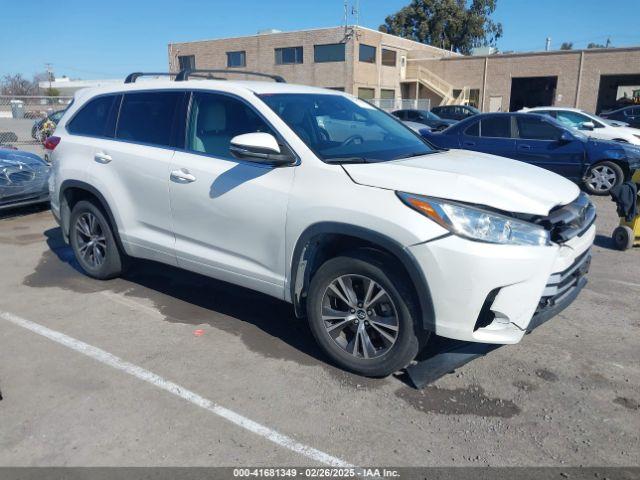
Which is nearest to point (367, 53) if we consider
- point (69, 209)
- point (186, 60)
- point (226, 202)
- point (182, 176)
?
point (186, 60)

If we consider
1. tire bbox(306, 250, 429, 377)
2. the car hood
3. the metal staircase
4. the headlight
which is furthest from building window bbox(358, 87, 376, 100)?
the headlight

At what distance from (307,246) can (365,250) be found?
41 centimetres

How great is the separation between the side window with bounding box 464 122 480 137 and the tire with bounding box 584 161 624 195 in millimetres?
2154

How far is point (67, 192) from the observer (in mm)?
5348

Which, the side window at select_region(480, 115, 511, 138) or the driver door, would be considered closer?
the driver door

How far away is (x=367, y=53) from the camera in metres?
41.5

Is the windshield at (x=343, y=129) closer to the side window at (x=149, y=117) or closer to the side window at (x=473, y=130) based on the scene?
the side window at (x=149, y=117)

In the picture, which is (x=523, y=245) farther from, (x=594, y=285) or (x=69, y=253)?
(x=69, y=253)

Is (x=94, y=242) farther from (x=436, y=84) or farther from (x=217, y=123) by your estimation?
(x=436, y=84)

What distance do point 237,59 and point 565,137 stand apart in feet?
134

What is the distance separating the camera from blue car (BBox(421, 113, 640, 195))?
9.52 m

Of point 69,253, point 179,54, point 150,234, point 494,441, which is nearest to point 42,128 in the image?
point 69,253

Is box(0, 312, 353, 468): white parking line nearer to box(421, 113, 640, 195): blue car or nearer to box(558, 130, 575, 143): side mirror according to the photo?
box(421, 113, 640, 195): blue car

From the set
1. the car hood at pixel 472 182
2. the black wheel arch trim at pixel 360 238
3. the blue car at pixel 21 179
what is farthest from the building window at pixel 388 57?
the black wheel arch trim at pixel 360 238
